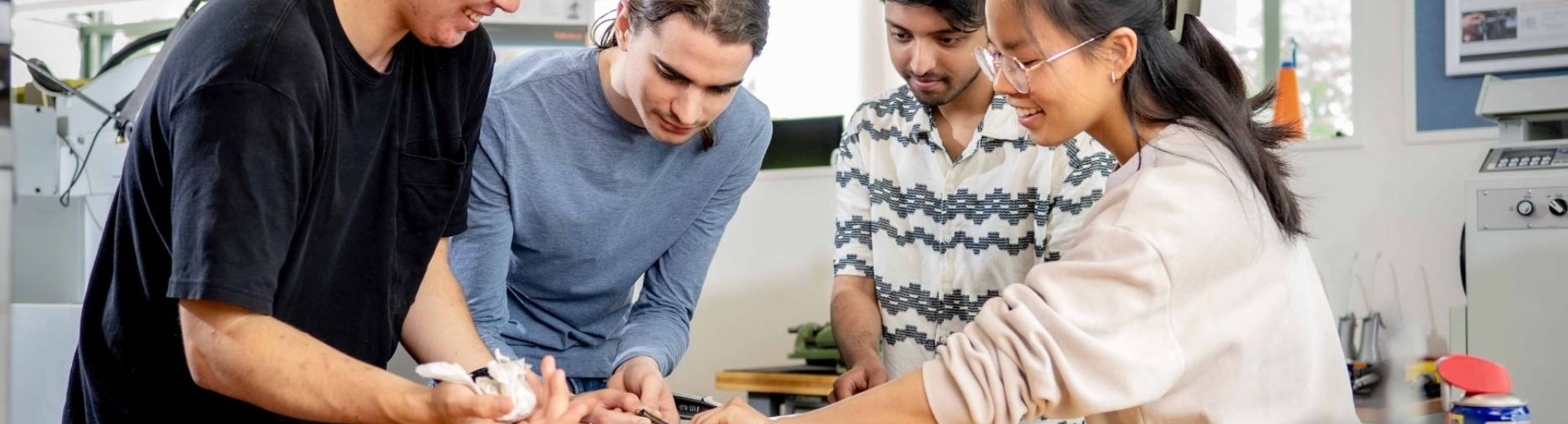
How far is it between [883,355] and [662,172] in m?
0.49

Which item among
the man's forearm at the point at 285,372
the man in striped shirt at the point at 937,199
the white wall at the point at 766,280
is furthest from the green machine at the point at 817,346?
the man's forearm at the point at 285,372

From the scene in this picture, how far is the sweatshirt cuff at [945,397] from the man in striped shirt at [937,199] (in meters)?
0.53

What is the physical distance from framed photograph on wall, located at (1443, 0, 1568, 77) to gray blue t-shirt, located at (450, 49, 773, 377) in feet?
7.67

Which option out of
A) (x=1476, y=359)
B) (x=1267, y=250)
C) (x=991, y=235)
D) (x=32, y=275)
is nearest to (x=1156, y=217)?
(x=1267, y=250)

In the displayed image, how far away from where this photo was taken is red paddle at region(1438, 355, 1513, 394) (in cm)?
126

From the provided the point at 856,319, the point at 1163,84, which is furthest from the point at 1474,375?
the point at 856,319

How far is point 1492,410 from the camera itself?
123 centimetres

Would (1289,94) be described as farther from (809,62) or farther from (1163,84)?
(1163,84)

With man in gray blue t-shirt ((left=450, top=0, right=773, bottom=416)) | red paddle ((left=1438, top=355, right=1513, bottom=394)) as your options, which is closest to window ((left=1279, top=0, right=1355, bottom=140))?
man in gray blue t-shirt ((left=450, top=0, right=773, bottom=416))

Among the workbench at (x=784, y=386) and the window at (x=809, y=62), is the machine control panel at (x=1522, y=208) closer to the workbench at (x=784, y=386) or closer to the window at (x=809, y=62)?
the workbench at (x=784, y=386)

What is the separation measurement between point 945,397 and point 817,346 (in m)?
2.15

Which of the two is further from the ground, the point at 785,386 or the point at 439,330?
the point at 439,330

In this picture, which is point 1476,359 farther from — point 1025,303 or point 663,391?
point 663,391

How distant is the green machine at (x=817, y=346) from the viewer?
3447mm
